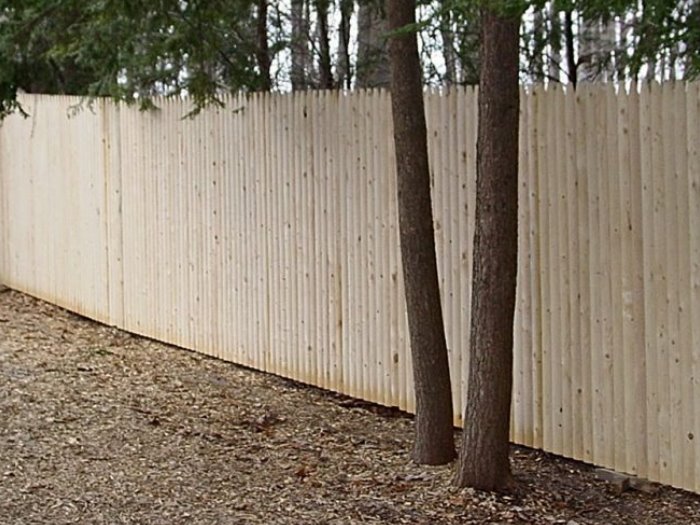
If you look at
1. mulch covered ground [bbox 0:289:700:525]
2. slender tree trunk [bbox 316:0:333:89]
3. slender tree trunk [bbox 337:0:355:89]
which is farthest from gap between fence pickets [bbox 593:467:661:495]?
slender tree trunk [bbox 316:0:333:89]

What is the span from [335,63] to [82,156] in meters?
2.96

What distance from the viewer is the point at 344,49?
13312 mm

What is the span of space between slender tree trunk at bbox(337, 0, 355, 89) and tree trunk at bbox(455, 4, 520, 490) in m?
5.75

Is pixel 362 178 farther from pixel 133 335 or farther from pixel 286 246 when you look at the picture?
pixel 133 335

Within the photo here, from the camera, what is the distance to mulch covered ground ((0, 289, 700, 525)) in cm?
652

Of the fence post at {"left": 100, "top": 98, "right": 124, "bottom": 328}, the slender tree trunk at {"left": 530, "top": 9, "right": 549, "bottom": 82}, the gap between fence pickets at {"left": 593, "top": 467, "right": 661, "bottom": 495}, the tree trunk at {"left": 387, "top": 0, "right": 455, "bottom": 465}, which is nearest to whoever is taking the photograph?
the gap between fence pickets at {"left": 593, "top": 467, "right": 661, "bottom": 495}

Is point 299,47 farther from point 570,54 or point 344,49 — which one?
point 570,54

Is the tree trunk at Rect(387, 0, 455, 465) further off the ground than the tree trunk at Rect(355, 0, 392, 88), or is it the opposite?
the tree trunk at Rect(355, 0, 392, 88)

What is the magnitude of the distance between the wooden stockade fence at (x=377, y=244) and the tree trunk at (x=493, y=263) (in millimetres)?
724

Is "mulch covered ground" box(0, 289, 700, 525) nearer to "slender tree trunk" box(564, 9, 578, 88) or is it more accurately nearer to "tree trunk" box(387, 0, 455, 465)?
"tree trunk" box(387, 0, 455, 465)

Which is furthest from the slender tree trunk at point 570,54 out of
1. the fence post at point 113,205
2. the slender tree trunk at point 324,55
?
the fence post at point 113,205

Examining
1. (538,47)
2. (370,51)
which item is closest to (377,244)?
(538,47)

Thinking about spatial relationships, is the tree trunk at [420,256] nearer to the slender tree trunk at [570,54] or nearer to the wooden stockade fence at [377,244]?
the wooden stockade fence at [377,244]

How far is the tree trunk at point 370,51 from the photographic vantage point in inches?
507
